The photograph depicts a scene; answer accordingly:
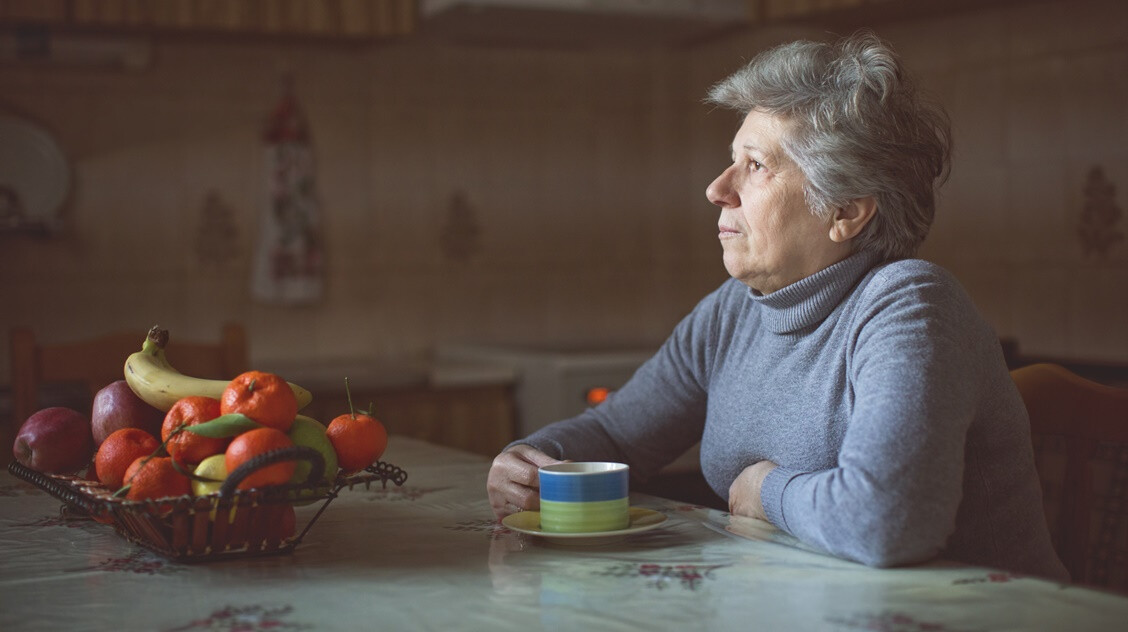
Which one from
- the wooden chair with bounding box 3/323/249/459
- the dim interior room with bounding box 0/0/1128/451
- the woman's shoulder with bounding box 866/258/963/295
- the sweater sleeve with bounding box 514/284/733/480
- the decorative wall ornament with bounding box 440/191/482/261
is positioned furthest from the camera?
the decorative wall ornament with bounding box 440/191/482/261

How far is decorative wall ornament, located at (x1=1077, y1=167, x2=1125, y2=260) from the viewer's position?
2.83 m

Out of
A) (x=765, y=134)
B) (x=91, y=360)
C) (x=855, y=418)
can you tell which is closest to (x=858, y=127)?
(x=765, y=134)

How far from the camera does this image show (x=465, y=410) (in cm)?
312

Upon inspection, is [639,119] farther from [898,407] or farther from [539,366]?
[898,407]

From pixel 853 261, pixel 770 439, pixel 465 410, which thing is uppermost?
pixel 853 261

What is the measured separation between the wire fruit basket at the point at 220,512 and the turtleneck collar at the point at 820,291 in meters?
0.54

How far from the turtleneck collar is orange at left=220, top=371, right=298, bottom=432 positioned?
0.63 m

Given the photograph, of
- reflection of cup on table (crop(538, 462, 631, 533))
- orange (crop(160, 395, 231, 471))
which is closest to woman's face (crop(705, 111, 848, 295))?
reflection of cup on table (crop(538, 462, 631, 533))

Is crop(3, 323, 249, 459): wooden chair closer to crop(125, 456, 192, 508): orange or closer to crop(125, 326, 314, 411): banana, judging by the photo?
crop(125, 326, 314, 411): banana

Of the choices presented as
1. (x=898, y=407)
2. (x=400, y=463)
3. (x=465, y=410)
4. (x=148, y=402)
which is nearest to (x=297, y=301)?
(x=465, y=410)

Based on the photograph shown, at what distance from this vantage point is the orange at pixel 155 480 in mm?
1093

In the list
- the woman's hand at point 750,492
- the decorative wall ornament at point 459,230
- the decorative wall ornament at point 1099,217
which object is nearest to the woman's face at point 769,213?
the woman's hand at point 750,492

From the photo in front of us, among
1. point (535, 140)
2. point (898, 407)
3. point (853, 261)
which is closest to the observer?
point (898, 407)

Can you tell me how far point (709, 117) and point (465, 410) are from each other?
1309mm
